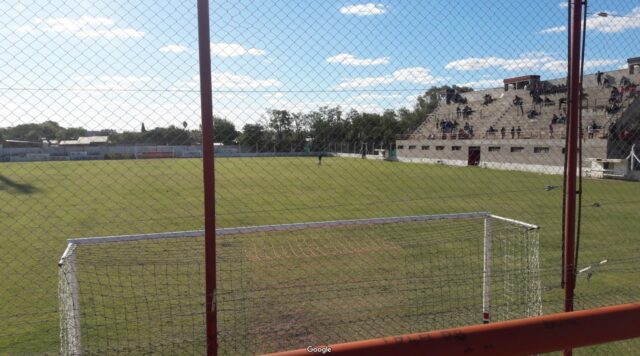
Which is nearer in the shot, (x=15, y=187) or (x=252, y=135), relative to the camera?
(x=252, y=135)

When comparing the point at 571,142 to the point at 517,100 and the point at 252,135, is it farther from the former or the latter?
the point at 517,100

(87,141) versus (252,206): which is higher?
(87,141)

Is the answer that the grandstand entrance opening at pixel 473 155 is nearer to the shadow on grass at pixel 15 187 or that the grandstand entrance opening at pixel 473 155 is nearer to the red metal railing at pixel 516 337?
the shadow on grass at pixel 15 187

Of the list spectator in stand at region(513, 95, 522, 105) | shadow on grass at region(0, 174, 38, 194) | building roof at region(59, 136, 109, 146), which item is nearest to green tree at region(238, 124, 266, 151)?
building roof at region(59, 136, 109, 146)

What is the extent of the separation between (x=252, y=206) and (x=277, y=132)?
1314 cm

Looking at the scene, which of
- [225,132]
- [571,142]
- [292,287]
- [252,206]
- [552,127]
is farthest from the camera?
[552,127]

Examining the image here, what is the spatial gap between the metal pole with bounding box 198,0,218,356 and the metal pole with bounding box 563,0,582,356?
2.51m

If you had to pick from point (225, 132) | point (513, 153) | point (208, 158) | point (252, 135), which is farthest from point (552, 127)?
point (208, 158)

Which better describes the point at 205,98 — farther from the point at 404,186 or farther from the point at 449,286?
the point at 404,186

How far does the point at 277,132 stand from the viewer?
168 inches

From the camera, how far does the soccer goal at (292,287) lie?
195 inches

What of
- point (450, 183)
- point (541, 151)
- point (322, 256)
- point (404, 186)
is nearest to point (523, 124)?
point (541, 151)

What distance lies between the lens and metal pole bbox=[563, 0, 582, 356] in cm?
335

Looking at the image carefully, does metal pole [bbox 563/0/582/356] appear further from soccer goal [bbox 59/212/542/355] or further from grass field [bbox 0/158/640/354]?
grass field [bbox 0/158/640/354]
